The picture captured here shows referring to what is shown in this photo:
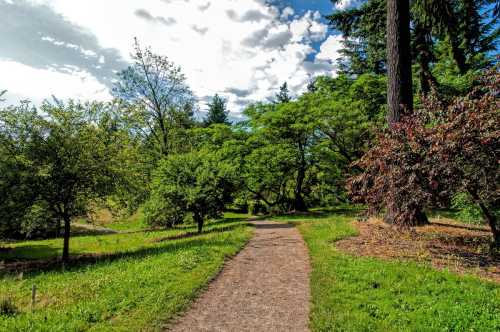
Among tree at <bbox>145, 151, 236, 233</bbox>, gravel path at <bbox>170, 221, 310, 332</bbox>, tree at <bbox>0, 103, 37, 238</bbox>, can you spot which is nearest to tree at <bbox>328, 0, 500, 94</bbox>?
gravel path at <bbox>170, 221, 310, 332</bbox>

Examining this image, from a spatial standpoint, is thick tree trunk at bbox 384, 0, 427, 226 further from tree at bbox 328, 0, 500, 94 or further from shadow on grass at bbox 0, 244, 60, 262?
shadow on grass at bbox 0, 244, 60, 262

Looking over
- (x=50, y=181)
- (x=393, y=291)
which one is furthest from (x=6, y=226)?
(x=393, y=291)

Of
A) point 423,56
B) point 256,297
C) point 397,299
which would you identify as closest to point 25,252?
point 256,297

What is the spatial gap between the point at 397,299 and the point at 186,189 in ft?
40.4

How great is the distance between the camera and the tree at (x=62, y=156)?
38.3 feet

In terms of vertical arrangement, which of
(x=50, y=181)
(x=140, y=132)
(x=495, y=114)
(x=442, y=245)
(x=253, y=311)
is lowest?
(x=253, y=311)

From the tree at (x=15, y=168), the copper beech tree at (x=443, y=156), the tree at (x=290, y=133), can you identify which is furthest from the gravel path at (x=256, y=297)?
the tree at (x=290, y=133)

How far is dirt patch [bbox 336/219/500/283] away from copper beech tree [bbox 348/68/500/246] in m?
0.99

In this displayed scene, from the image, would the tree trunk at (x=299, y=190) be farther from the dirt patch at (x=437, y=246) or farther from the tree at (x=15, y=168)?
the tree at (x=15, y=168)

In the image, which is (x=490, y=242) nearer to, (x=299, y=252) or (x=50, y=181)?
(x=299, y=252)

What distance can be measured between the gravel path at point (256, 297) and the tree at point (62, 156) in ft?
25.0

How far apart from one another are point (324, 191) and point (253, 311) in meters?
20.7

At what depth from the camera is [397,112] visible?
455 inches

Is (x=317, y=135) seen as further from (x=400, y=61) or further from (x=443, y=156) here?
(x=443, y=156)
